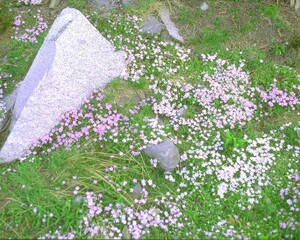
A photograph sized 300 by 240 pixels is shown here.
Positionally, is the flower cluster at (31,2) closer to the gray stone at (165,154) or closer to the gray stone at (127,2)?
the gray stone at (127,2)

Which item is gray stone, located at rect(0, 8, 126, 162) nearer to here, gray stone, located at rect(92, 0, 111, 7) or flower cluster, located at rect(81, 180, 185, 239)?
gray stone, located at rect(92, 0, 111, 7)

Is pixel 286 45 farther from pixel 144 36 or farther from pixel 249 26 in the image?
pixel 144 36

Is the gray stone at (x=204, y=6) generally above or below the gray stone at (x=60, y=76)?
below

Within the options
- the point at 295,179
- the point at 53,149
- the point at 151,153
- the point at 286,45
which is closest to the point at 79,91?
the point at 53,149

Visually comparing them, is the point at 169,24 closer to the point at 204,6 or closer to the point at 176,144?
the point at 204,6

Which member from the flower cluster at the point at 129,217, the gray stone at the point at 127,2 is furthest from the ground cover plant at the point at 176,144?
the gray stone at the point at 127,2

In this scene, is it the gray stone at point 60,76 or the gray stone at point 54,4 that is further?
the gray stone at point 54,4

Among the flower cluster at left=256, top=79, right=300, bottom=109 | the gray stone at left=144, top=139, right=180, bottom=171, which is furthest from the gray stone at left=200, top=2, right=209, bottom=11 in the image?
the gray stone at left=144, top=139, right=180, bottom=171
